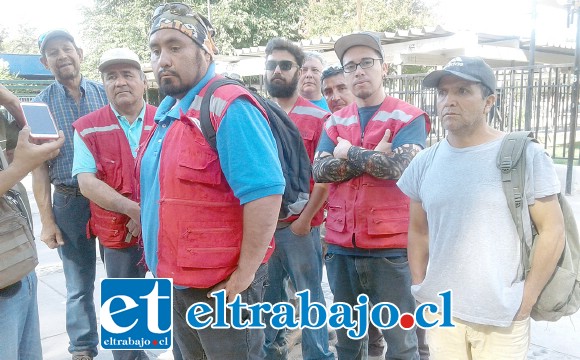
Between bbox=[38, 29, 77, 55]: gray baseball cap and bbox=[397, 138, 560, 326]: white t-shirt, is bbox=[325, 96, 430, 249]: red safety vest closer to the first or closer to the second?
bbox=[397, 138, 560, 326]: white t-shirt

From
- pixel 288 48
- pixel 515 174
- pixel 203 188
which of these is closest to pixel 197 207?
pixel 203 188

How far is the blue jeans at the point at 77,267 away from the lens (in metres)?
3.44

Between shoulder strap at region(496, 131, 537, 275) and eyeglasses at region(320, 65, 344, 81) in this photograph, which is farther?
eyeglasses at region(320, 65, 344, 81)

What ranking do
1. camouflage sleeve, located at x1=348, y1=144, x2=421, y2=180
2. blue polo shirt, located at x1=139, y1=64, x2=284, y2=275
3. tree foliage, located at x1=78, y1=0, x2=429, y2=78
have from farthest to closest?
tree foliage, located at x1=78, y1=0, x2=429, y2=78, camouflage sleeve, located at x1=348, y1=144, x2=421, y2=180, blue polo shirt, located at x1=139, y1=64, x2=284, y2=275

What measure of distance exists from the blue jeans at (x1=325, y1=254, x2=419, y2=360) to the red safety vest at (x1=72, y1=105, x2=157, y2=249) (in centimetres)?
133

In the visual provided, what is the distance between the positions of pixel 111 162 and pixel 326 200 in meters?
1.37

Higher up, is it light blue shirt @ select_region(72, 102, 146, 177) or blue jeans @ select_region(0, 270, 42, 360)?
light blue shirt @ select_region(72, 102, 146, 177)

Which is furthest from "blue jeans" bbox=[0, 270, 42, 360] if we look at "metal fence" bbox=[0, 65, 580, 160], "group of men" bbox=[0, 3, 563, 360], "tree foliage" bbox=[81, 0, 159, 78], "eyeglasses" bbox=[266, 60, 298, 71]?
"tree foliage" bbox=[81, 0, 159, 78]

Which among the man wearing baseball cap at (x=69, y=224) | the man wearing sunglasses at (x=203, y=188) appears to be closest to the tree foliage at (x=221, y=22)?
the man wearing baseball cap at (x=69, y=224)

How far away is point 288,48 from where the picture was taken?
3.62m

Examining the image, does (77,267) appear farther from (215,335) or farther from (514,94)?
(514,94)

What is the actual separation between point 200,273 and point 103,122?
157 cm

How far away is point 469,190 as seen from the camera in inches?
85.3

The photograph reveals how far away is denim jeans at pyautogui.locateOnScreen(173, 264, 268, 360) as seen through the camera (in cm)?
212
